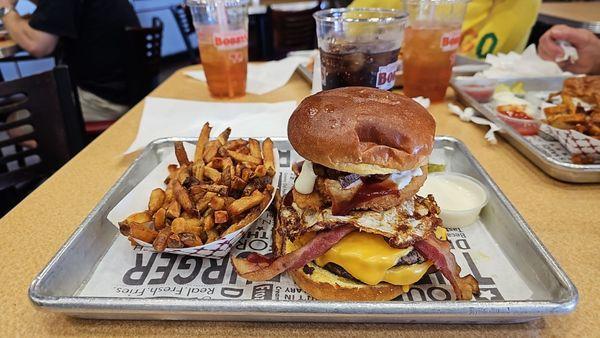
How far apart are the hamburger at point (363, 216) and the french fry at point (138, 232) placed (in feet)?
0.75

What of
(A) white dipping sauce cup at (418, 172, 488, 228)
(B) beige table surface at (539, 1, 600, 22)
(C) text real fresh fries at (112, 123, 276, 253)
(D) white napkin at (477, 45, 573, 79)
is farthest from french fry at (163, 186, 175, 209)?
(B) beige table surface at (539, 1, 600, 22)

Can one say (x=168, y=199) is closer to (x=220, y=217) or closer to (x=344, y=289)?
(x=220, y=217)

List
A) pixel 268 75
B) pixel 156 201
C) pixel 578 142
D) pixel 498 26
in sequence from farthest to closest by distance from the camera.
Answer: pixel 498 26
pixel 268 75
pixel 578 142
pixel 156 201

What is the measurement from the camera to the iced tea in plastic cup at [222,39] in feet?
7.03

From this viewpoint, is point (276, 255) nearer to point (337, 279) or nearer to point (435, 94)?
point (337, 279)

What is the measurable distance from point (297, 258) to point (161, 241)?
0.35 metres

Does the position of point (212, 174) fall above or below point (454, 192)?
above

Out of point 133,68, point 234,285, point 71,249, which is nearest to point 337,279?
point 234,285

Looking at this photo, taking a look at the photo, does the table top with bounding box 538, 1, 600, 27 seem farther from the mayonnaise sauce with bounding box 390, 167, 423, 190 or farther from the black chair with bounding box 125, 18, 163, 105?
the mayonnaise sauce with bounding box 390, 167, 423, 190

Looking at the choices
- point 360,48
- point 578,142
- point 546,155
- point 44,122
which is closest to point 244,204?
point 360,48

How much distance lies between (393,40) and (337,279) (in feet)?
3.56

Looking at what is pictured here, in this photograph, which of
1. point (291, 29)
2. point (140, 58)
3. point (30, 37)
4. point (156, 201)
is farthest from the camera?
point (291, 29)

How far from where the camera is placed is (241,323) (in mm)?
942

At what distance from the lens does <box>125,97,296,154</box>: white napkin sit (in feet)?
6.09
